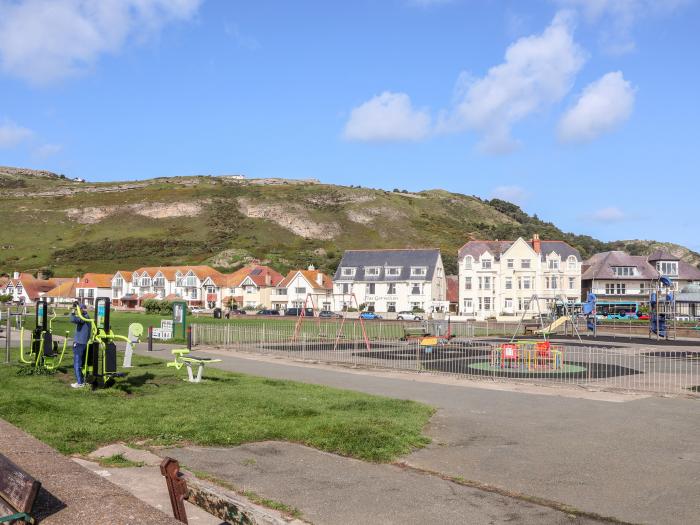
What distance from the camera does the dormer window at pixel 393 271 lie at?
310 ft

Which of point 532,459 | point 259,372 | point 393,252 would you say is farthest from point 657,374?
point 393,252

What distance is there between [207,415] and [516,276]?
3097 inches

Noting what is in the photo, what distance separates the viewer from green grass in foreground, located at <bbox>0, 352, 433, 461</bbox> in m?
11.0

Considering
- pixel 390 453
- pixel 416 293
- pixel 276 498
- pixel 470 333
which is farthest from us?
pixel 416 293

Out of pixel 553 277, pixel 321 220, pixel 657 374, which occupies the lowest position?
pixel 657 374

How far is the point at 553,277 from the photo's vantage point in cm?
8731

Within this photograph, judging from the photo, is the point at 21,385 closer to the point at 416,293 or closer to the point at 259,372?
the point at 259,372

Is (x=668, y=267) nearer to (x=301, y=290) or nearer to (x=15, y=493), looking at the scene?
(x=301, y=290)

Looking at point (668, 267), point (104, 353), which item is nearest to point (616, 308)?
point (668, 267)

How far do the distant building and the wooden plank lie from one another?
90.9 metres

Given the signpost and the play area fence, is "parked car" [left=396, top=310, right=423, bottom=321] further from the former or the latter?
the signpost

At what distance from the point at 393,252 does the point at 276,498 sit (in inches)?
3547

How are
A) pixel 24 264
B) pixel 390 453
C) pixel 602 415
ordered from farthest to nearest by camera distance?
1. pixel 24 264
2. pixel 602 415
3. pixel 390 453

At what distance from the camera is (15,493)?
4852 millimetres
